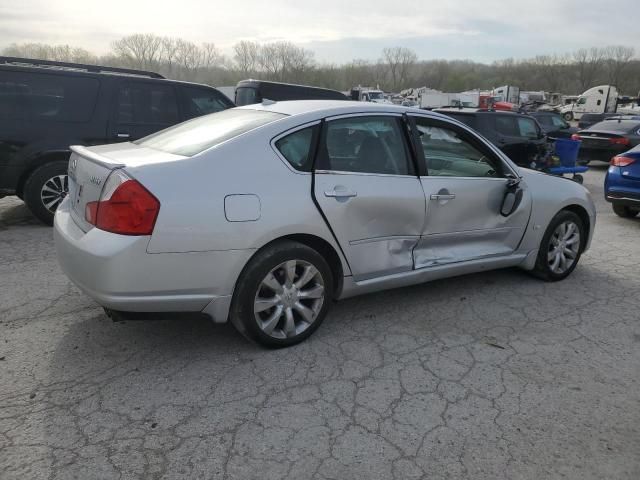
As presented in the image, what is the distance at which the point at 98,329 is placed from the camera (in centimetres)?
347

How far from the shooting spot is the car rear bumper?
8.75 ft

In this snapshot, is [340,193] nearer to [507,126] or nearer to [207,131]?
[207,131]

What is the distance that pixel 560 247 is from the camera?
→ 4.79 metres

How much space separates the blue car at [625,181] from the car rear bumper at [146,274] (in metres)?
6.61

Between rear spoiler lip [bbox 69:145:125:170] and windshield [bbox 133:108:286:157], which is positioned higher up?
windshield [bbox 133:108:286:157]

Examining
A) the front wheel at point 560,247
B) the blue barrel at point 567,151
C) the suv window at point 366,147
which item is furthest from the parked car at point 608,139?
the suv window at point 366,147

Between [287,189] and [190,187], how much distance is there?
589 mm

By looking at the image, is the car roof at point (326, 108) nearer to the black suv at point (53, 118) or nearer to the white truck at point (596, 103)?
the black suv at point (53, 118)

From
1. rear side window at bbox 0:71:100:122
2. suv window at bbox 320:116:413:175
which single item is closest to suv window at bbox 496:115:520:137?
suv window at bbox 320:116:413:175

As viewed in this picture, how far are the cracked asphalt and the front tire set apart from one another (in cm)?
16

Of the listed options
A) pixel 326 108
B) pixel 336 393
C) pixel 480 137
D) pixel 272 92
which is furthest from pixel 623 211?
pixel 272 92

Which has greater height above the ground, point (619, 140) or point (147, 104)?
point (147, 104)

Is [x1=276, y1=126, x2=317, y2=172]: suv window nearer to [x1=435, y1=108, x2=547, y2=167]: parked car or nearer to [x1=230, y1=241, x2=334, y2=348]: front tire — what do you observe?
[x1=230, y1=241, x2=334, y2=348]: front tire

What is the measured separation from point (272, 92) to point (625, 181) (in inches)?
302
